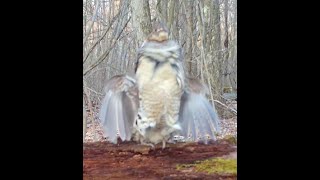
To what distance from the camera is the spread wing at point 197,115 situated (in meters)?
3.01

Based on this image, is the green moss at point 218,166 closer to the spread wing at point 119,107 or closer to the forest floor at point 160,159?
the forest floor at point 160,159

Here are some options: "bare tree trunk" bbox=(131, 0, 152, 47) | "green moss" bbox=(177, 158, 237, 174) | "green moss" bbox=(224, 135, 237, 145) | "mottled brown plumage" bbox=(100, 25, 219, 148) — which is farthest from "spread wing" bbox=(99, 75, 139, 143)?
"green moss" bbox=(224, 135, 237, 145)

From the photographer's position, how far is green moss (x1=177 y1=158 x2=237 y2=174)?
3.00m

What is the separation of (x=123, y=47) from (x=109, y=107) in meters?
0.36

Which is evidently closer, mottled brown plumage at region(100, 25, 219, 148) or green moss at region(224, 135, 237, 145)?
mottled brown plumage at region(100, 25, 219, 148)

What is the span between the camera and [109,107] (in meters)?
3.03

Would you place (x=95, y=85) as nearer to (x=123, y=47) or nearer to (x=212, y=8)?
(x=123, y=47)

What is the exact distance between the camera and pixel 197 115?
3029 millimetres

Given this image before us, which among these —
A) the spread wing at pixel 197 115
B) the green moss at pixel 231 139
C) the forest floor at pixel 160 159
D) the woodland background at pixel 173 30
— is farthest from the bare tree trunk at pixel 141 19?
the green moss at pixel 231 139

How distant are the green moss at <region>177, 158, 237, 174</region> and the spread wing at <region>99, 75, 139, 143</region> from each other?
39 centimetres

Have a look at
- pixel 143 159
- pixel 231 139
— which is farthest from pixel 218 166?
pixel 143 159

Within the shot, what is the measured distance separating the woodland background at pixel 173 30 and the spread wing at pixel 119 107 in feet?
→ 0.17

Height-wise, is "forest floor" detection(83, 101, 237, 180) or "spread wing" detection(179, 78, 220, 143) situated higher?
Result: "spread wing" detection(179, 78, 220, 143)

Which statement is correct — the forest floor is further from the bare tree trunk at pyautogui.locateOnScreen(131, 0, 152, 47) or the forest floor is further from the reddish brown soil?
the bare tree trunk at pyautogui.locateOnScreen(131, 0, 152, 47)
